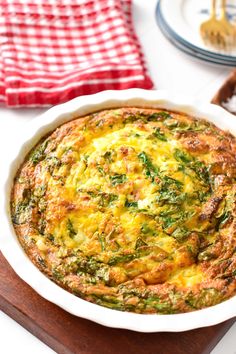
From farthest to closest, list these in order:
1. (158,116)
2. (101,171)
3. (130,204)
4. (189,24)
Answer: (189,24), (158,116), (101,171), (130,204)

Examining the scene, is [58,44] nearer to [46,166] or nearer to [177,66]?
[177,66]

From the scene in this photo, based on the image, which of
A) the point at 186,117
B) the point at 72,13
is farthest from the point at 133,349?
the point at 72,13

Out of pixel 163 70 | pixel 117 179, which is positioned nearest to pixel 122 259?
pixel 117 179

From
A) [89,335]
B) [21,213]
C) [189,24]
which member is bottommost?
[89,335]

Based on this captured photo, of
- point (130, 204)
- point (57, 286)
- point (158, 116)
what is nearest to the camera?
point (57, 286)

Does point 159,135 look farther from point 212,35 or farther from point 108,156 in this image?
point 212,35

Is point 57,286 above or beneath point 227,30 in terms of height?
beneath
